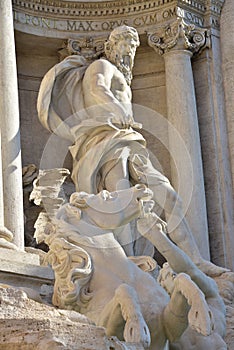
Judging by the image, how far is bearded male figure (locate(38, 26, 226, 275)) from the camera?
15234mm

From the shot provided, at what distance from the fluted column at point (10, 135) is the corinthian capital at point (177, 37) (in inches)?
94.0

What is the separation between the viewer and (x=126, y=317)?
8.93m

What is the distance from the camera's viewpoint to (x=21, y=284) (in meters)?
12.5

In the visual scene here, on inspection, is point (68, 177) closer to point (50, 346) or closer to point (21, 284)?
point (21, 284)

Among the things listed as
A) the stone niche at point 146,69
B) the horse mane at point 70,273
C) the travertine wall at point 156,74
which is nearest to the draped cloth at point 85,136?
the stone niche at point 146,69

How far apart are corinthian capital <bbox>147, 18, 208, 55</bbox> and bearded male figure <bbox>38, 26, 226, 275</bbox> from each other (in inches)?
64.6

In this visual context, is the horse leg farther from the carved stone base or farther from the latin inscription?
the latin inscription

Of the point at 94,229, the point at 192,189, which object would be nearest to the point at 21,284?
the point at 94,229

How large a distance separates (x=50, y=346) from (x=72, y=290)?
7.98ft

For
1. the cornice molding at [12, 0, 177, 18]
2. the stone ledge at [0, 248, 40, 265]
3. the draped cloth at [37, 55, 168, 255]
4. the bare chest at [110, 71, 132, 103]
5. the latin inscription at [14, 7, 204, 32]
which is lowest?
the stone ledge at [0, 248, 40, 265]

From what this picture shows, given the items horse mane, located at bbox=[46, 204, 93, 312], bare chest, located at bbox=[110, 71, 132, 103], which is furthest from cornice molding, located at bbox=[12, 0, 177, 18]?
horse mane, located at bbox=[46, 204, 93, 312]

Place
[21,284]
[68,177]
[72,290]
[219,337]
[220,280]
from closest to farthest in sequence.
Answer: [72,290]
[219,337]
[21,284]
[220,280]
[68,177]

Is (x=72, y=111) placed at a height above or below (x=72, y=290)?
above

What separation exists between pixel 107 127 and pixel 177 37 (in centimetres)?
267
